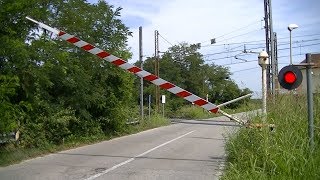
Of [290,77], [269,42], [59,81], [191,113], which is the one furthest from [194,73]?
[290,77]

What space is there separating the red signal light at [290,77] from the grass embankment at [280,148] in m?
1.20

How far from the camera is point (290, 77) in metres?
9.09

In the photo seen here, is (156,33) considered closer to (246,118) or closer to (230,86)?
(246,118)

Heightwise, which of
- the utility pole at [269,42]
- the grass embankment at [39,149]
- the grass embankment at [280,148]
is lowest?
the grass embankment at [39,149]

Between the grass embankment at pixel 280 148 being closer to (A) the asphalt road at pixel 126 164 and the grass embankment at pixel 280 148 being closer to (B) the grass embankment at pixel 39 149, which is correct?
(A) the asphalt road at pixel 126 164

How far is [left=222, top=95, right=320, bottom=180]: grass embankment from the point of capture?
8117mm

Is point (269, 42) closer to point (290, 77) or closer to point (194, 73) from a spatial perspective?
point (290, 77)

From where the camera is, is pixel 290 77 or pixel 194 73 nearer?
pixel 290 77

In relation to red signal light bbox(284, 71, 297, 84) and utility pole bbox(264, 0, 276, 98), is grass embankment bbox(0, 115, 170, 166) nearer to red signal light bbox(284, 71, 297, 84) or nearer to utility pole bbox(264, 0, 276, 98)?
red signal light bbox(284, 71, 297, 84)

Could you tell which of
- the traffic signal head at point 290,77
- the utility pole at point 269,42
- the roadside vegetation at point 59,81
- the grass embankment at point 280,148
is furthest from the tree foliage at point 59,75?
the utility pole at point 269,42

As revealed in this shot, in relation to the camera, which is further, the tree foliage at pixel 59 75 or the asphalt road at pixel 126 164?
the tree foliage at pixel 59 75

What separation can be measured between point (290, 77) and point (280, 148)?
58.2 inches

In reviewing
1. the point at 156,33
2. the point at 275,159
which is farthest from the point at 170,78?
the point at 275,159

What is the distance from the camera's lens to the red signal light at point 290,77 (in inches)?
355
